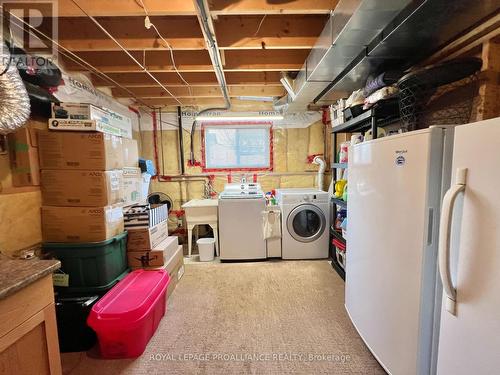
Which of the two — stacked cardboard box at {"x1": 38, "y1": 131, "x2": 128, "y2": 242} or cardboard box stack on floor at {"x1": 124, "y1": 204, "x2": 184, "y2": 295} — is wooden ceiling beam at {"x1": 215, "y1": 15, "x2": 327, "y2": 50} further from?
cardboard box stack on floor at {"x1": 124, "y1": 204, "x2": 184, "y2": 295}

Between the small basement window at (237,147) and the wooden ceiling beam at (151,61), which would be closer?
the wooden ceiling beam at (151,61)

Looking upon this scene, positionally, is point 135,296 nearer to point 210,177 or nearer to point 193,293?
point 193,293

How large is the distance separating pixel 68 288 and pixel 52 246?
1.14 feet

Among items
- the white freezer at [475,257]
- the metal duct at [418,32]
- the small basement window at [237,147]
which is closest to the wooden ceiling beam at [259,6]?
the metal duct at [418,32]

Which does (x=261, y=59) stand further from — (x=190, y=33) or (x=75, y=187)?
(x=75, y=187)

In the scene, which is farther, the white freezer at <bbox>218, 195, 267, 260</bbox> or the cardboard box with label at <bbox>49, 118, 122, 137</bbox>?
the white freezer at <bbox>218, 195, 267, 260</bbox>

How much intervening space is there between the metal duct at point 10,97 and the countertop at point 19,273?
0.83 m

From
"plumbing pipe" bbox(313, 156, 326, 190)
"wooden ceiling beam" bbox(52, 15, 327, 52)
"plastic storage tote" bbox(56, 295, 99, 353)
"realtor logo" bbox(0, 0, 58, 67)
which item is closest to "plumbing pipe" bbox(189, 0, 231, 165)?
"wooden ceiling beam" bbox(52, 15, 327, 52)

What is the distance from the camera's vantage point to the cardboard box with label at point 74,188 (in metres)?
1.71

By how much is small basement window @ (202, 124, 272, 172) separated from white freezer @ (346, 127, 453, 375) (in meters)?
2.40

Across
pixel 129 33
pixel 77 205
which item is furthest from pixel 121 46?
pixel 77 205

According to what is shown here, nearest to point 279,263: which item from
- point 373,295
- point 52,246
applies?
point 373,295

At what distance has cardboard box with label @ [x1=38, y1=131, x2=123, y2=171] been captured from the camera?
1682 millimetres

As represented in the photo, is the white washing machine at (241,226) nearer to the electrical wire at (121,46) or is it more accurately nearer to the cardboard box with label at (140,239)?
the cardboard box with label at (140,239)
